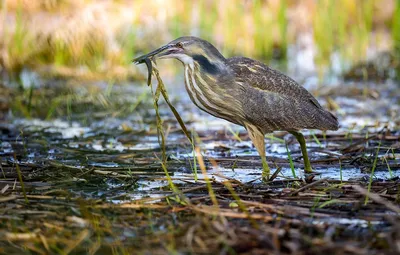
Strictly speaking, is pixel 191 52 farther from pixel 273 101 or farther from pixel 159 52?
pixel 273 101

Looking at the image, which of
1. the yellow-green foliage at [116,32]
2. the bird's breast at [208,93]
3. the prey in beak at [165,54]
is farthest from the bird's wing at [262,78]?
the yellow-green foliage at [116,32]

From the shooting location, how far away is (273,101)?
4879mm

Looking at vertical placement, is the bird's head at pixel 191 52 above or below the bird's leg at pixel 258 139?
above

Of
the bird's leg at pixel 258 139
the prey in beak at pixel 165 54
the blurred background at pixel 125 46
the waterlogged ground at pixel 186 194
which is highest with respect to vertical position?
the blurred background at pixel 125 46

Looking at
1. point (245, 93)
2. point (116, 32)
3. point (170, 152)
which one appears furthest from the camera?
point (116, 32)

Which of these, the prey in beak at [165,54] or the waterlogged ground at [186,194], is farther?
the prey in beak at [165,54]

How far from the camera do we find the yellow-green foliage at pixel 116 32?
33.5 ft

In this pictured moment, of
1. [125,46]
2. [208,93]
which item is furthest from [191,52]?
[125,46]

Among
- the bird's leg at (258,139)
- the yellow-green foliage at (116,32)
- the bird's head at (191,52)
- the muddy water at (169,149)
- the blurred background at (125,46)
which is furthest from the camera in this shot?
the yellow-green foliage at (116,32)

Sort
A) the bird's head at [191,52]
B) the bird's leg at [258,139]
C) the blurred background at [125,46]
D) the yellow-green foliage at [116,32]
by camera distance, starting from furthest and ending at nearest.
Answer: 1. the yellow-green foliage at [116,32]
2. the blurred background at [125,46]
3. the bird's leg at [258,139]
4. the bird's head at [191,52]

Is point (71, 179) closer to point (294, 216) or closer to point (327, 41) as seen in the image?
point (294, 216)

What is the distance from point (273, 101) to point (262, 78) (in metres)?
0.17

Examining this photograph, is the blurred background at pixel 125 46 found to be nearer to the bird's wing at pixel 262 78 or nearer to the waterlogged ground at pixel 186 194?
the waterlogged ground at pixel 186 194

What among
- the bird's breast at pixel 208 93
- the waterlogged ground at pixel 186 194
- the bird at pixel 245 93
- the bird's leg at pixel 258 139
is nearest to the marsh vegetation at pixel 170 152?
the waterlogged ground at pixel 186 194
